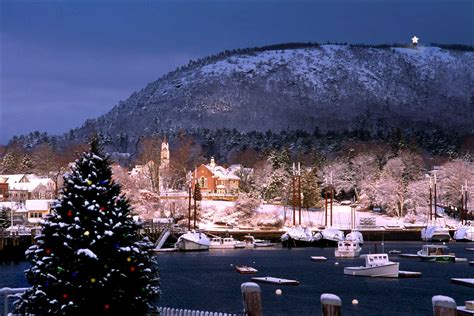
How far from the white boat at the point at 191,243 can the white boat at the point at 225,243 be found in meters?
2.19

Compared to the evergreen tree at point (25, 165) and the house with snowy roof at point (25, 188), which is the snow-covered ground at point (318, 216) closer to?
the house with snowy roof at point (25, 188)

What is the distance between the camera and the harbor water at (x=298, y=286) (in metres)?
51.5

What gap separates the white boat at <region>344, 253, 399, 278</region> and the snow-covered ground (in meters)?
58.1

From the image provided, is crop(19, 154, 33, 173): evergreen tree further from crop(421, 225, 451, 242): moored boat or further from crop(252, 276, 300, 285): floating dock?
crop(252, 276, 300, 285): floating dock

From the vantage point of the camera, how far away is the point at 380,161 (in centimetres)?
17225

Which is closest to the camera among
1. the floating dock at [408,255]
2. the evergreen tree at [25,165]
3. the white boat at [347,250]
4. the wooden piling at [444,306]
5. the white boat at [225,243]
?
the wooden piling at [444,306]

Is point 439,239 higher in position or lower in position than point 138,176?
lower

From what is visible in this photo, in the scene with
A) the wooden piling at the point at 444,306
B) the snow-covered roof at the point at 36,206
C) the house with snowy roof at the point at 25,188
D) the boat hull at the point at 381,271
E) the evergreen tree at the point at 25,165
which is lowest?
the boat hull at the point at 381,271

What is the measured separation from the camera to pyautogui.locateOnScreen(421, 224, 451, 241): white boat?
12162cm

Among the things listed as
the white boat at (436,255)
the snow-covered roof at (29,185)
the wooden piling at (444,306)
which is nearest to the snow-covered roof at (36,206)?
the snow-covered roof at (29,185)

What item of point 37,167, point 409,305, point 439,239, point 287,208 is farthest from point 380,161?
point 409,305

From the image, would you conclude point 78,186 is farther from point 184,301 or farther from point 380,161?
point 380,161

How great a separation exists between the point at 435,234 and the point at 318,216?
24.6m

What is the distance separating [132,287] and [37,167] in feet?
583
